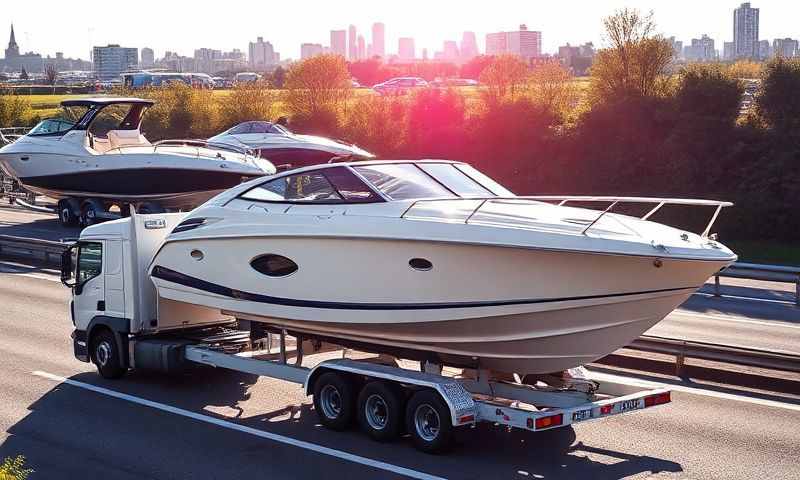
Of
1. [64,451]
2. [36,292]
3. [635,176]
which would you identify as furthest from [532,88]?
[64,451]

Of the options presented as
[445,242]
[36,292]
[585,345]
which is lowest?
[36,292]

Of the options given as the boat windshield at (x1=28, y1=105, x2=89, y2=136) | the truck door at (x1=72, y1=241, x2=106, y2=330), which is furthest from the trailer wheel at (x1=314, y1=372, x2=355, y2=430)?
the boat windshield at (x1=28, y1=105, x2=89, y2=136)

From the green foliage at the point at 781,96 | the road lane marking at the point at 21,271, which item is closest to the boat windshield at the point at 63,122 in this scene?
the road lane marking at the point at 21,271

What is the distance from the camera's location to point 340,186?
1134 centimetres

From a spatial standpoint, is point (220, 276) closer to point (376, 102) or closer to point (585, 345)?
point (585, 345)

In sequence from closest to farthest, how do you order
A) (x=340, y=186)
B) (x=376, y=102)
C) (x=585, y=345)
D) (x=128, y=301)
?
(x=585, y=345) < (x=340, y=186) < (x=128, y=301) < (x=376, y=102)

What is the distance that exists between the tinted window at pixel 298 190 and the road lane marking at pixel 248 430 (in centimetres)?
250

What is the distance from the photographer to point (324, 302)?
11.1 meters

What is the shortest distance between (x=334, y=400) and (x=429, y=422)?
129 centimetres

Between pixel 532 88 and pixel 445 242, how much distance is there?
30270 millimetres

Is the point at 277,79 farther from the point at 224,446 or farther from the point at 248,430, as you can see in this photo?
the point at 224,446

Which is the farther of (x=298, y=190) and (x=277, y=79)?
(x=277, y=79)

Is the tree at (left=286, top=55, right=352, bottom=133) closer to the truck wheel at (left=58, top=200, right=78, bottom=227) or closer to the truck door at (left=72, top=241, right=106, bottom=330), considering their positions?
the truck wheel at (left=58, top=200, right=78, bottom=227)

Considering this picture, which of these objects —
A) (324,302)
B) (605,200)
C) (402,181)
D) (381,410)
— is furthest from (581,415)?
(402,181)
